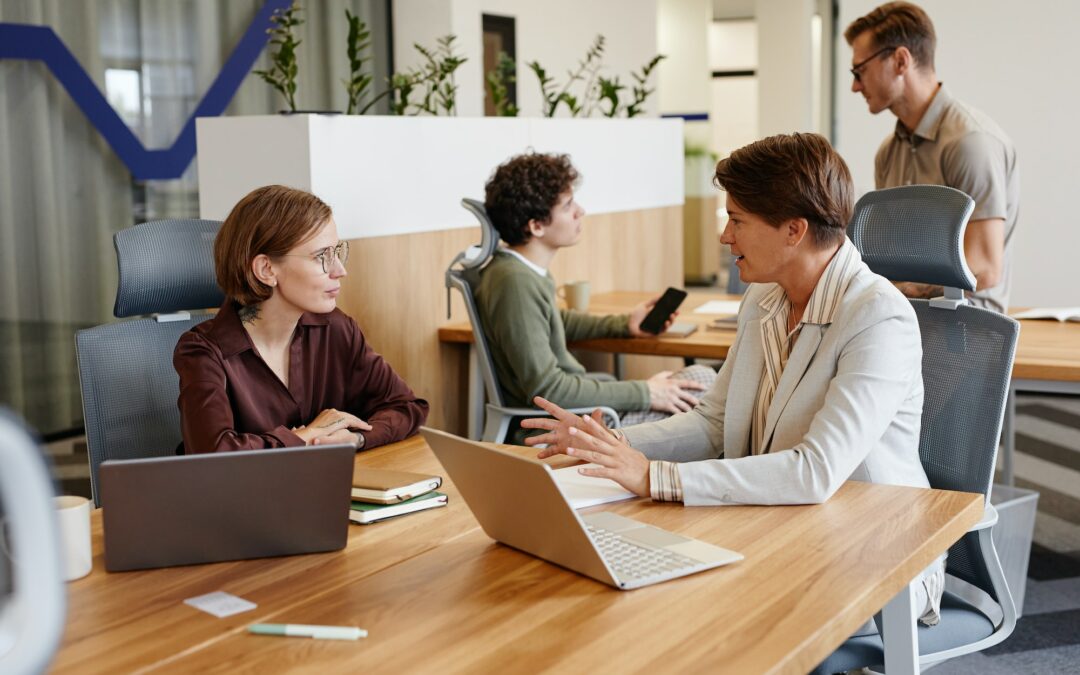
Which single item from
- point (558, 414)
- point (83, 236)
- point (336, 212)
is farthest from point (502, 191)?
point (83, 236)

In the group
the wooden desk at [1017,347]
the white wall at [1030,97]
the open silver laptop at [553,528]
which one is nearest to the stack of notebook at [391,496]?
the open silver laptop at [553,528]

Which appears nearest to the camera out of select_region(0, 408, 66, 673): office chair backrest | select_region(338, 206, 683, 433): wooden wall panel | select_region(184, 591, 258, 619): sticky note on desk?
select_region(0, 408, 66, 673): office chair backrest

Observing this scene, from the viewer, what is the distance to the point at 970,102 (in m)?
6.11

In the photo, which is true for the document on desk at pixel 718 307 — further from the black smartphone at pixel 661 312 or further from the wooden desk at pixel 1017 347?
the black smartphone at pixel 661 312

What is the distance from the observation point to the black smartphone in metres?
3.76

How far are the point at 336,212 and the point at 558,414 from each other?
5.54ft

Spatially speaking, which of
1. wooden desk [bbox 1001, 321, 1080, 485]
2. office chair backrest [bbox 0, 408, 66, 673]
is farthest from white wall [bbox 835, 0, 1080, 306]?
office chair backrest [bbox 0, 408, 66, 673]

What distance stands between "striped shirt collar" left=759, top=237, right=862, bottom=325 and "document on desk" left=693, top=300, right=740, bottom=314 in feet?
6.90

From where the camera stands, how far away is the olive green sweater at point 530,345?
330cm

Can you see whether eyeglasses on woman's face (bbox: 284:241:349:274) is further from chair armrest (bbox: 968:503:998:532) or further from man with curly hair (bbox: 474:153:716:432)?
chair armrest (bbox: 968:503:998:532)

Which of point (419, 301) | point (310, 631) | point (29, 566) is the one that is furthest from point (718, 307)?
point (29, 566)

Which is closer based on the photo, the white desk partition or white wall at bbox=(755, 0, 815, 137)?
the white desk partition

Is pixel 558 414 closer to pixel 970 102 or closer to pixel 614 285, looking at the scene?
pixel 614 285

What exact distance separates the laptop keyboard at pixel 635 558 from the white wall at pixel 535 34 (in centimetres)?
533
